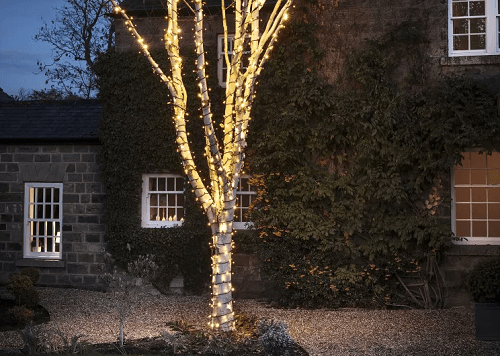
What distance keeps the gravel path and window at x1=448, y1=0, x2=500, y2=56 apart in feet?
15.0

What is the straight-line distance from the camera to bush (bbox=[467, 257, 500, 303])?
30.6ft

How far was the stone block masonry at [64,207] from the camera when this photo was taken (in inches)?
561

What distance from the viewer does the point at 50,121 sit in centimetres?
1541

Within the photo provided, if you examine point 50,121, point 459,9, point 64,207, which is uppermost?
point 459,9

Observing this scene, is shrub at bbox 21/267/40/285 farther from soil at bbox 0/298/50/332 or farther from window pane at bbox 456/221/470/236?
window pane at bbox 456/221/470/236

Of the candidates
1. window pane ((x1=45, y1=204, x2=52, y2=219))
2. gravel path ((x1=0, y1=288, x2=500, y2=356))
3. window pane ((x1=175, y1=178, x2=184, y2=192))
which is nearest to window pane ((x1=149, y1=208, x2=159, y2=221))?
window pane ((x1=175, y1=178, x2=184, y2=192))

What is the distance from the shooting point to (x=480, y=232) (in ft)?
42.1

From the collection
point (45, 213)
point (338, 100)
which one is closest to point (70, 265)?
point (45, 213)

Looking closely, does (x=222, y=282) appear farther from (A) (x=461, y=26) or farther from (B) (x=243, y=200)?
(A) (x=461, y=26)

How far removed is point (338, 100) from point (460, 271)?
3717 mm

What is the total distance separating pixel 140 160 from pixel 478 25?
675 cm

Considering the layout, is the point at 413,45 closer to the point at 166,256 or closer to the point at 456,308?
the point at 456,308

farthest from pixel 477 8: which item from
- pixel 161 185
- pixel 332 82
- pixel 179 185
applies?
pixel 161 185

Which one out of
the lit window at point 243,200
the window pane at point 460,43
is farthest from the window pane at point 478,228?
the lit window at point 243,200
